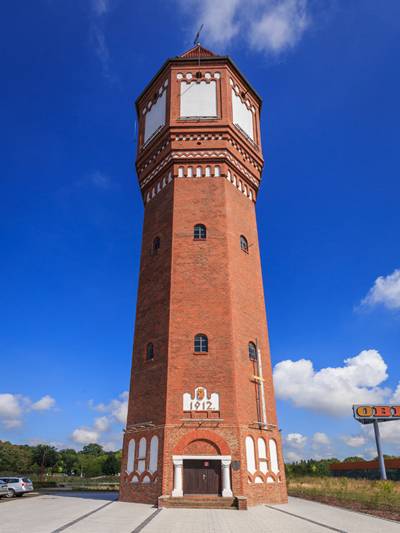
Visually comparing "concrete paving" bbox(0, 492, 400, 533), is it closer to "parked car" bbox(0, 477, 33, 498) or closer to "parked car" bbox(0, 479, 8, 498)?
"parked car" bbox(0, 479, 8, 498)

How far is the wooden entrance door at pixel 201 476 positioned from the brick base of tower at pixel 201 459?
0.24 m

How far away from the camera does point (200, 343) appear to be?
1739cm

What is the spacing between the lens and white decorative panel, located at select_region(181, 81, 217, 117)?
22047 millimetres

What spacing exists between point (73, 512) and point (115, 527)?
4088 millimetres

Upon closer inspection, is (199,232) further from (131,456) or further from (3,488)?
(3,488)

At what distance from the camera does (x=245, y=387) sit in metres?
17.1

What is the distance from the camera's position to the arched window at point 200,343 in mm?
17312

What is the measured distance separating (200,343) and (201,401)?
228cm

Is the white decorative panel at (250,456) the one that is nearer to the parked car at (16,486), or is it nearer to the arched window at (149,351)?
the arched window at (149,351)

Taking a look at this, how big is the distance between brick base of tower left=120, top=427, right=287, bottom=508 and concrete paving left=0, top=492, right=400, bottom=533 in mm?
553

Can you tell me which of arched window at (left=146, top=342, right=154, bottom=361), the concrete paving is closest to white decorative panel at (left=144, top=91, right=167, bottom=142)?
arched window at (left=146, top=342, right=154, bottom=361)

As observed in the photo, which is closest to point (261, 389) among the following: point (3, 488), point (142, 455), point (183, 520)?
point (142, 455)

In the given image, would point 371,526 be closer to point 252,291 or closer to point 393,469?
point 252,291

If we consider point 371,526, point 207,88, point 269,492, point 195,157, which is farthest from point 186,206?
point 371,526
